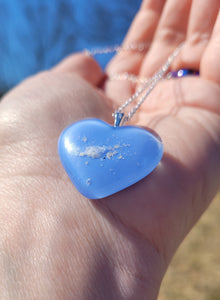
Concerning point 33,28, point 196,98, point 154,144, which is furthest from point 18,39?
point 154,144

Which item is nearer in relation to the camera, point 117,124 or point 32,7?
point 117,124

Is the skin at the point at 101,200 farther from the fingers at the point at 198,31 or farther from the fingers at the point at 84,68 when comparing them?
the fingers at the point at 84,68

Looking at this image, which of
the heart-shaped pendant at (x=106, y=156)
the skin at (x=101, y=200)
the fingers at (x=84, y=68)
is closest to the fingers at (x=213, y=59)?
the skin at (x=101, y=200)

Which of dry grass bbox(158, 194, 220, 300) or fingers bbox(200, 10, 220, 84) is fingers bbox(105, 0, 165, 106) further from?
dry grass bbox(158, 194, 220, 300)

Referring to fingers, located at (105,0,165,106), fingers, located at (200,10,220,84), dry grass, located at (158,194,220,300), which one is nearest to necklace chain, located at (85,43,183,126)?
fingers, located at (105,0,165,106)

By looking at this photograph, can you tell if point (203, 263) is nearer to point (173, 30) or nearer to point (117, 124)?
point (117, 124)

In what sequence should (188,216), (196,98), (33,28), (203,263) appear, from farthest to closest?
(33,28)
(203,263)
(196,98)
(188,216)

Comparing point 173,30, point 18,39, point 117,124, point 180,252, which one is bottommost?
point 180,252

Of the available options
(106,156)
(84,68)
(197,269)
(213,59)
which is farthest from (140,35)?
(197,269)
